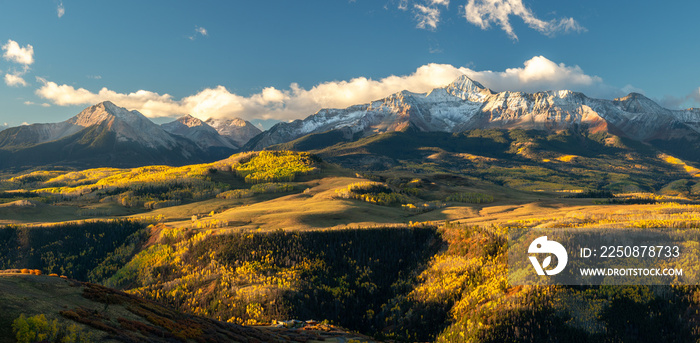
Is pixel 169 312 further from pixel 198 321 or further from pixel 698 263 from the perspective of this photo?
pixel 698 263

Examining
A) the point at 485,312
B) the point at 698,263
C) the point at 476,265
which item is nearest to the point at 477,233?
the point at 476,265

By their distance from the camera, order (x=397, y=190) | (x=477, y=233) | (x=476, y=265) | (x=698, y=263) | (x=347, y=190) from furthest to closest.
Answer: (x=397, y=190) < (x=347, y=190) < (x=477, y=233) < (x=476, y=265) < (x=698, y=263)

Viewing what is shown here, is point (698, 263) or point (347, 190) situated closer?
point (698, 263)

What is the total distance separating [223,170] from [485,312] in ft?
451

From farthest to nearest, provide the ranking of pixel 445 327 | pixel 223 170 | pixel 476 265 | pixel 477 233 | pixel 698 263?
pixel 223 170 < pixel 477 233 < pixel 476 265 < pixel 445 327 < pixel 698 263

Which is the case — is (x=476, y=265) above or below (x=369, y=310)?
above

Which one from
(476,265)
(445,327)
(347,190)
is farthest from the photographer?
(347,190)

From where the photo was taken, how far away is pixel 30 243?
70.5 metres

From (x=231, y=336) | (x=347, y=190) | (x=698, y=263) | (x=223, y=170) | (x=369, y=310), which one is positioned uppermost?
Result: (x=223, y=170)

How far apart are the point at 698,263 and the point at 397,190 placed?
87730 mm

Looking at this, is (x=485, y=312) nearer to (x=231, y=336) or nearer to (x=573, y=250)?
(x=573, y=250)

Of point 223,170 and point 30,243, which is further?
point 223,170

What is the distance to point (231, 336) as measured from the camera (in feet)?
98.1

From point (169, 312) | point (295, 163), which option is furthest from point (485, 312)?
point (295, 163)
